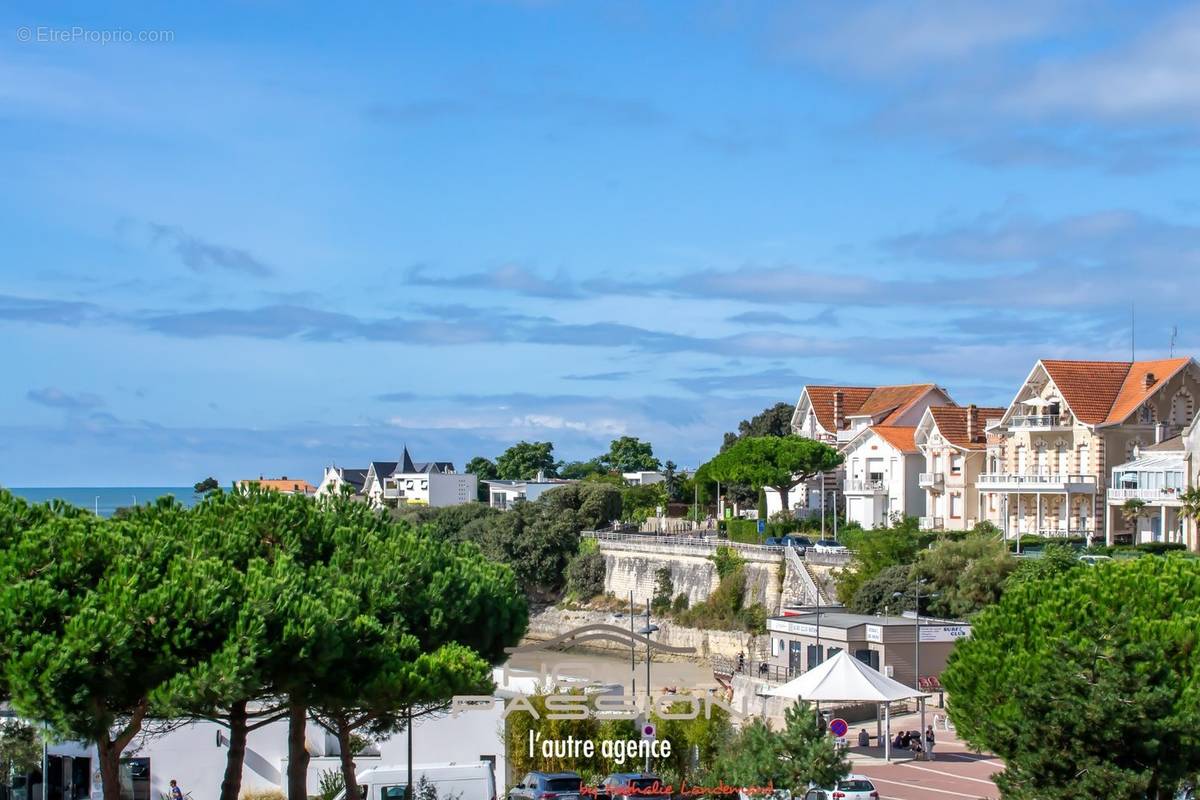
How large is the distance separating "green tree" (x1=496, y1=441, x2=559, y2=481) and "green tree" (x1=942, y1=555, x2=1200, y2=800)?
120636 millimetres

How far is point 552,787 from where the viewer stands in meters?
26.6

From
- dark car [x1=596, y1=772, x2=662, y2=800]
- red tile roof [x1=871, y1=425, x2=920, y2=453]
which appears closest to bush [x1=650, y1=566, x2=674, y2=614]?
red tile roof [x1=871, y1=425, x2=920, y2=453]

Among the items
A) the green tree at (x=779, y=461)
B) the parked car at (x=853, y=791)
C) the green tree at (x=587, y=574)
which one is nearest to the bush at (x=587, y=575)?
the green tree at (x=587, y=574)

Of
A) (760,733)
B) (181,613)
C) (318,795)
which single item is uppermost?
(181,613)

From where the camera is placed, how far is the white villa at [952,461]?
71.6m

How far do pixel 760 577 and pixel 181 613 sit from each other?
168ft

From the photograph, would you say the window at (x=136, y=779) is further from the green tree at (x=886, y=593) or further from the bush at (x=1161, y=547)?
the bush at (x=1161, y=547)

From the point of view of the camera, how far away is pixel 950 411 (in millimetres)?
75750

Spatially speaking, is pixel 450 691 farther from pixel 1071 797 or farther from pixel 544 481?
pixel 544 481

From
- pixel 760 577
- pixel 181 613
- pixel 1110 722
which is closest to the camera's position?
pixel 181 613

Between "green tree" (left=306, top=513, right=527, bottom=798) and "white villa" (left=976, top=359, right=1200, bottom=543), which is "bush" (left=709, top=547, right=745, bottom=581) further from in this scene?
"green tree" (left=306, top=513, right=527, bottom=798)

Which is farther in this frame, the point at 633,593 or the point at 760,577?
the point at 633,593

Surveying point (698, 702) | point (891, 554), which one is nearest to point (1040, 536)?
point (891, 554)

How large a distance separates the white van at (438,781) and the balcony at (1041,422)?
44.0m
